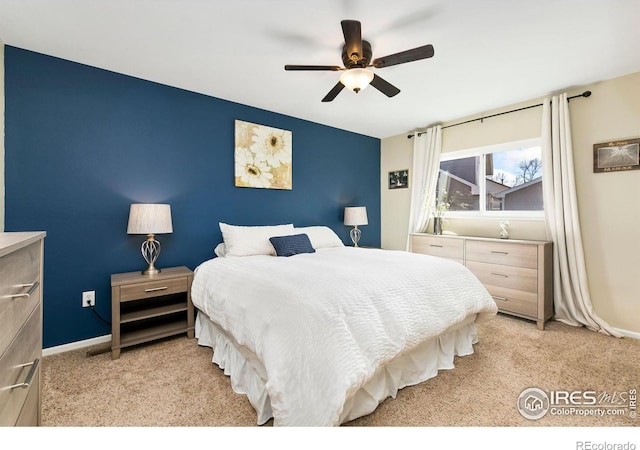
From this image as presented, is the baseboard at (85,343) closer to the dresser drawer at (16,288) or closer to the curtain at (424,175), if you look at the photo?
the dresser drawer at (16,288)

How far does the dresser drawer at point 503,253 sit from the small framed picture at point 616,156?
0.99 metres

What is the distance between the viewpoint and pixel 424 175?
413 centimetres

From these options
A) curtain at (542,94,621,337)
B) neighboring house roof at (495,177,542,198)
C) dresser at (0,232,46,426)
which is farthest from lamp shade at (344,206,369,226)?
dresser at (0,232,46,426)

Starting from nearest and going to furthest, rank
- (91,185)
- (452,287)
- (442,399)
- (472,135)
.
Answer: (442,399) → (452,287) → (91,185) → (472,135)

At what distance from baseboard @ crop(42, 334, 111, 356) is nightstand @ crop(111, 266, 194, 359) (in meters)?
0.19

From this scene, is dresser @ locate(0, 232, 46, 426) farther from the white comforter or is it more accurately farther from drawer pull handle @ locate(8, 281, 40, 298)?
the white comforter

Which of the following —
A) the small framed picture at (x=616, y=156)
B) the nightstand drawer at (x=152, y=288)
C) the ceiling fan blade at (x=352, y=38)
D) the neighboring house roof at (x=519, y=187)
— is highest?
the ceiling fan blade at (x=352, y=38)

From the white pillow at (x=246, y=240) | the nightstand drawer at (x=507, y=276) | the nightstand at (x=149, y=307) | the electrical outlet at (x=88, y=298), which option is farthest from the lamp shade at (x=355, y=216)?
the electrical outlet at (x=88, y=298)

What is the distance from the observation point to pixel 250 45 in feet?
7.09

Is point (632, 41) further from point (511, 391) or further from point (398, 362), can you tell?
point (398, 362)

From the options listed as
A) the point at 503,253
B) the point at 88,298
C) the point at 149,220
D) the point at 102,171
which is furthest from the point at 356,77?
the point at 88,298

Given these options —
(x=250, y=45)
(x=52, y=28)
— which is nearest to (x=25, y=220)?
(x=52, y=28)

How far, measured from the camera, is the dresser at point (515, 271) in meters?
2.82

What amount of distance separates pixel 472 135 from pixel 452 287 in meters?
2.53
